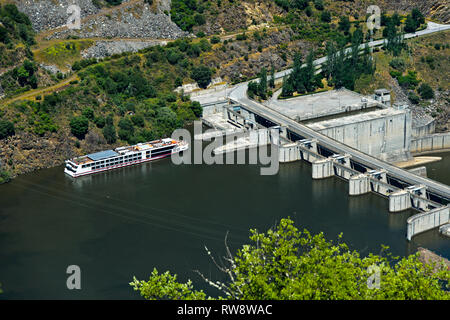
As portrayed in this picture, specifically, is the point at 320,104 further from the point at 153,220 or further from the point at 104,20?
the point at 153,220

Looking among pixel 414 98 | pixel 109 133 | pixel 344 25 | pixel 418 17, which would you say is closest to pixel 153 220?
pixel 109 133

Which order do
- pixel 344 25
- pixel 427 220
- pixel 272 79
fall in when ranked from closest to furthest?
1. pixel 427 220
2. pixel 272 79
3. pixel 344 25

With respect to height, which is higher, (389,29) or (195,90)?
(389,29)

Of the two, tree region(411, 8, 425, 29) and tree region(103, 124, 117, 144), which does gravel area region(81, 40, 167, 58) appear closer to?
tree region(103, 124, 117, 144)

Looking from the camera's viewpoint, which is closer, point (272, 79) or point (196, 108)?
point (196, 108)

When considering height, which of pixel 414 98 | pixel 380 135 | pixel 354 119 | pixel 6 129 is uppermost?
pixel 414 98
